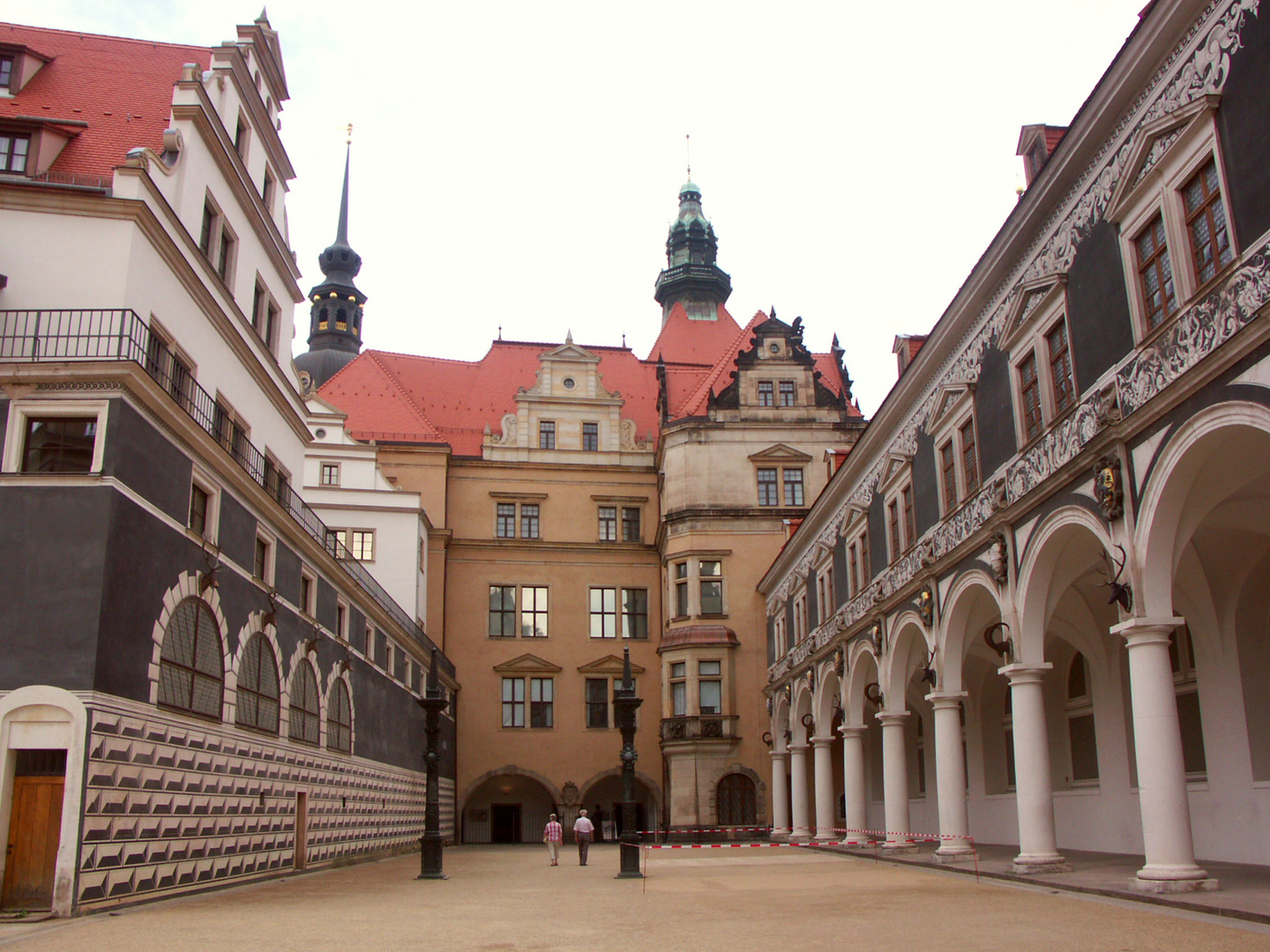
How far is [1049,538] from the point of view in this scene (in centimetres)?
1611

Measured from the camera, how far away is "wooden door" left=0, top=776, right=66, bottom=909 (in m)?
14.3

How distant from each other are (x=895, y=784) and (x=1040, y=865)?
7918mm

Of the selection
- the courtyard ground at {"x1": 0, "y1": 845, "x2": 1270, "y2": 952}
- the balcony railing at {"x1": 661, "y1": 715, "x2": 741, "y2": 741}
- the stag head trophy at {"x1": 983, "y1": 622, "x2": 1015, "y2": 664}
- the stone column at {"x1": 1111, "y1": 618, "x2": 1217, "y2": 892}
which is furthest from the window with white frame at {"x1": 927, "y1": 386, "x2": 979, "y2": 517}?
the balcony railing at {"x1": 661, "y1": 715, "x2": 741, "y2": 741}

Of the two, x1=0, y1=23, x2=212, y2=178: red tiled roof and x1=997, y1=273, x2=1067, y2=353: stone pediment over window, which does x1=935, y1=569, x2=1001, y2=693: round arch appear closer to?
x1=997, y1=273, x2=1067, y2=353: stone pediment over window

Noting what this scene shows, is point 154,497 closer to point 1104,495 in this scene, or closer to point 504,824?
point 1104,495

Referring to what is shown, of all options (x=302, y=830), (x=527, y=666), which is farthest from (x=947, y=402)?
(x=527, y=666)

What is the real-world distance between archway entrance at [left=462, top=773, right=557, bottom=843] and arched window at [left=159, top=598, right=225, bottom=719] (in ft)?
93.3

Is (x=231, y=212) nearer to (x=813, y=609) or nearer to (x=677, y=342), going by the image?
(x=813, y=609)

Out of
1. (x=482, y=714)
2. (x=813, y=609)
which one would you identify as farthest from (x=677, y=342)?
(x=813, y=609)

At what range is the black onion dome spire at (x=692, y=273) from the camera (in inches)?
2432

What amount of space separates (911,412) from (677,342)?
34.3m

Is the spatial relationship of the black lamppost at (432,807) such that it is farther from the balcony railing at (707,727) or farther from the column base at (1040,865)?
the balcony railing at (707,727)

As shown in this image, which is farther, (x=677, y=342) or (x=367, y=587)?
(x=677, y=342)

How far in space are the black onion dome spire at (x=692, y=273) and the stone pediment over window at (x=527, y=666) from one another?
73.9 ft
